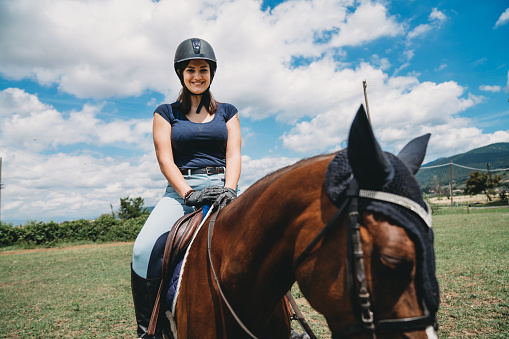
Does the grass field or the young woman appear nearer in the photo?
the young woman

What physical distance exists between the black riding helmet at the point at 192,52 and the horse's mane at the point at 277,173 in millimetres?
1539

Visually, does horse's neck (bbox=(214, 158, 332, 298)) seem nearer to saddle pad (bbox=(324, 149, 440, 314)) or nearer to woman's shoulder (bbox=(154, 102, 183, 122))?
saddle pad (bbox=(324, 149, 440, 314))

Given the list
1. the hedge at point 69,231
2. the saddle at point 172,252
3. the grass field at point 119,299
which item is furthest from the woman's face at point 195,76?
the hedge at point 69,231

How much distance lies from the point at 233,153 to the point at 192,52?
3.37ft

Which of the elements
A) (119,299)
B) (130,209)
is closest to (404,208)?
(119,299)

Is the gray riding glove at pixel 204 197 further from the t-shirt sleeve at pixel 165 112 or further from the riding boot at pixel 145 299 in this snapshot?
the t-shirt sleeve at pixel 165 112

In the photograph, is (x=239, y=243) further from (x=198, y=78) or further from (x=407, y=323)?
(x=198, y=78)

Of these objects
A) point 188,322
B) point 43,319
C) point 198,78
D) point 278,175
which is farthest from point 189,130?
point 43,319

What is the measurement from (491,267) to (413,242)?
32.9 ft

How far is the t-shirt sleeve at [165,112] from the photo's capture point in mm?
2768

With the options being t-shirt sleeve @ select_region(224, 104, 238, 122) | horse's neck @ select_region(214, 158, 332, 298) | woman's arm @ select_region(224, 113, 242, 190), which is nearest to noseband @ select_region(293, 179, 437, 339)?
horse's neck @ select_region(214, 158, 332, 298)

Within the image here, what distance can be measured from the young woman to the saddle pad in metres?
1.13

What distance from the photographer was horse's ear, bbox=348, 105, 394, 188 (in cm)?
123

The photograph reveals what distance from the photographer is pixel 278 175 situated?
68.7 inches
